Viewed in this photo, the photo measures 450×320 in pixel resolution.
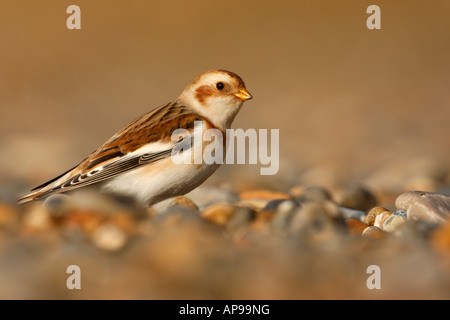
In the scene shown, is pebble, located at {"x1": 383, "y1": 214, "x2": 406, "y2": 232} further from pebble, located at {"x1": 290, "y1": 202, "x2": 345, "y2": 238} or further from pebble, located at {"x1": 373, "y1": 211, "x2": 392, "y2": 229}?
pebble, located at {"x1": 290, "y1": 202, "x2": 345, "y2": 238}

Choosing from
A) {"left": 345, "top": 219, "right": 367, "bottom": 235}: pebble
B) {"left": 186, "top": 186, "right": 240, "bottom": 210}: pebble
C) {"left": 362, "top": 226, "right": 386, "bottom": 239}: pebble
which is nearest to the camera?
{"left": 362, "top": 226, "right": 386, "bottom": 239}: pebble

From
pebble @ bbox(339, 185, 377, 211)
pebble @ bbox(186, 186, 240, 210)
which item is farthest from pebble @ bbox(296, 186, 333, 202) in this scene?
pebble @ bbox(186, 186, 240, 210)

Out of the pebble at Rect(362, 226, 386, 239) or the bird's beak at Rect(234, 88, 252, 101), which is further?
the bird's beak at Rect(234, 88, 252, 101)

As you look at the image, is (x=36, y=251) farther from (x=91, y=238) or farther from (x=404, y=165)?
(x=404, y=165)

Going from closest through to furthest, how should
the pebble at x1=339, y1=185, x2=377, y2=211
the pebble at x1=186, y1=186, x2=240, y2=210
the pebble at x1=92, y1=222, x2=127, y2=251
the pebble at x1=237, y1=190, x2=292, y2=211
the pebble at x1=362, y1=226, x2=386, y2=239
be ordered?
1. the pebble at x1=92, y1=222, x2=127, y2=251
2. the pebble at x1=362, y1=226, x2=386, y2=239
3. the pebble at x1=237, y1=190, x2=292, y2=211
4. the pebble at x1=186, y1=186, x2=240, y2=210
5. the pebble at x1=339, y1=185, x2=377, y2=211

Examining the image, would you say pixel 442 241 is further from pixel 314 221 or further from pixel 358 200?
pixel 358 200

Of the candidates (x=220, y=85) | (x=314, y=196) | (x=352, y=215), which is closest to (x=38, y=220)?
(x=220, y=85)

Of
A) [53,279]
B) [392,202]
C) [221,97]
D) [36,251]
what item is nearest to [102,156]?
[221,97]
